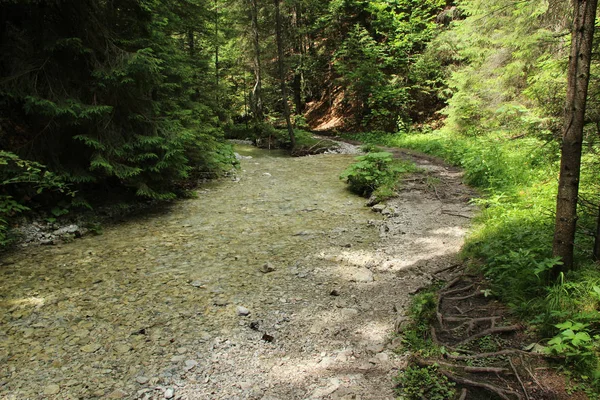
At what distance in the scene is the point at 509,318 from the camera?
3607mm

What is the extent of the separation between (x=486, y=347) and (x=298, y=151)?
16.3 m

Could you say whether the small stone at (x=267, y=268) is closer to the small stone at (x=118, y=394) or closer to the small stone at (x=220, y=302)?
the small stone at (x=220, y=302)

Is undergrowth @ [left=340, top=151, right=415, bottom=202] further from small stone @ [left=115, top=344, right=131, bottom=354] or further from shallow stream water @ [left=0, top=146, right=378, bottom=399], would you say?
small stone @ [left=115, top=344, right=131, bottom=354]

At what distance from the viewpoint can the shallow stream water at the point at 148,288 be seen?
3.54 meters

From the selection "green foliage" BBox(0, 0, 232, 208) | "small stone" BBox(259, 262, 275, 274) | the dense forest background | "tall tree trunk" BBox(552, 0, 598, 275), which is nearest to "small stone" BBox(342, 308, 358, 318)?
"small stone" BBox(259, 262, 275, 274)

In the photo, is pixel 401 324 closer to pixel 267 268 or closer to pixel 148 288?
pixel 267 268

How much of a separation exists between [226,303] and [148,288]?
131cm

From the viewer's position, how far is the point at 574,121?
123 inches

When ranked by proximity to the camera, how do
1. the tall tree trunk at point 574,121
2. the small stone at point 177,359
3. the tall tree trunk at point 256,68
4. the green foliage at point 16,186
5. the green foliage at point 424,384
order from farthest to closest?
the tall tree trunk at point 256,68
the green foliage at point 16,186
the small stone at point 177,359
the tall tree trunk at point 574,121
the green foliage at point 424,384

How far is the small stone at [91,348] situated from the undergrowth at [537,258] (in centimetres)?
451

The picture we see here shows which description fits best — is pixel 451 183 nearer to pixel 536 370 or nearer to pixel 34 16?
pixel 536 370

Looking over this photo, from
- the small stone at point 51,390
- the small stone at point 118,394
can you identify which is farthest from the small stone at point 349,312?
the small stone at point 51,390

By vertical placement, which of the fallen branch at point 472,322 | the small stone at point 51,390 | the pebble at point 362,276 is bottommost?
the small stone at point 51,390

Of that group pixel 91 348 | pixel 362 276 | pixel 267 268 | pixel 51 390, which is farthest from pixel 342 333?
pixel 51 390
